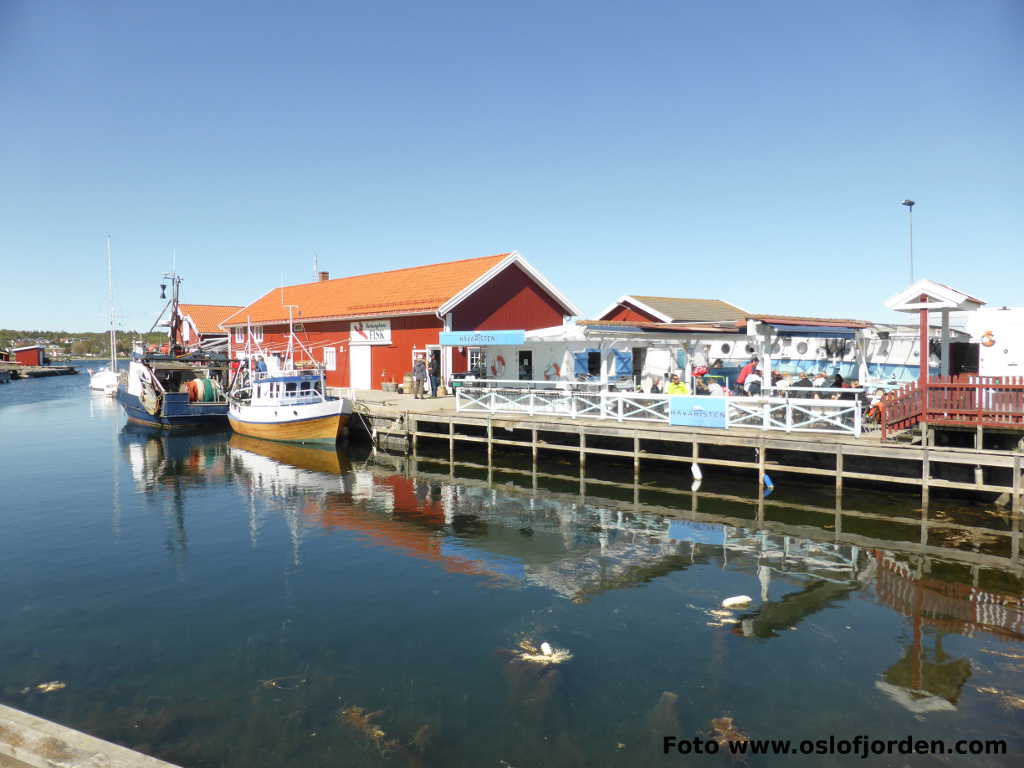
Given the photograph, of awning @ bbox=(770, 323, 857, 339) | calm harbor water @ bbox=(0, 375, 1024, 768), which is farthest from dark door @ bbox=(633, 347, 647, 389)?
calm harbor water @ bbox=(0, 375, 1024, 768)

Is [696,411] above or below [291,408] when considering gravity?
above

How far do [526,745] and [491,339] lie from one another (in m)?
16.8

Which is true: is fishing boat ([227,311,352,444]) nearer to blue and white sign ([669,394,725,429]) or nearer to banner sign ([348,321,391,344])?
banner sign ([348,321,391,344])

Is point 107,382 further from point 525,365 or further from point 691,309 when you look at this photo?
point 691,309

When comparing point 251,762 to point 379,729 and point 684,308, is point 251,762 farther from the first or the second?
point 684,308

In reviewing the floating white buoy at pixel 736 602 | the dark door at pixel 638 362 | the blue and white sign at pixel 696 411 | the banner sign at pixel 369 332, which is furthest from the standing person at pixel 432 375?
the floating white buoy at pixel 736 602

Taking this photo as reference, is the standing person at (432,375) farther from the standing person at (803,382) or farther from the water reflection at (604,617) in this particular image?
the standing person at (803,382)

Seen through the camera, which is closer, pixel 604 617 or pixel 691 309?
pixel 604 617

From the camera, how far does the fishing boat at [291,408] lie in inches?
1006

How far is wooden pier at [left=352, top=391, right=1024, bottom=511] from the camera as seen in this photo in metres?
15.0

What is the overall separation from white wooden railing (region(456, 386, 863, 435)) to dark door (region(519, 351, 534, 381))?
2.39m

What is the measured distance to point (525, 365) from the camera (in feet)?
89.0

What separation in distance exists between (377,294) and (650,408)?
1901 centimetres

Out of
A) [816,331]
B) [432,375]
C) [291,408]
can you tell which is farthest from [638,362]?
[291,408]
